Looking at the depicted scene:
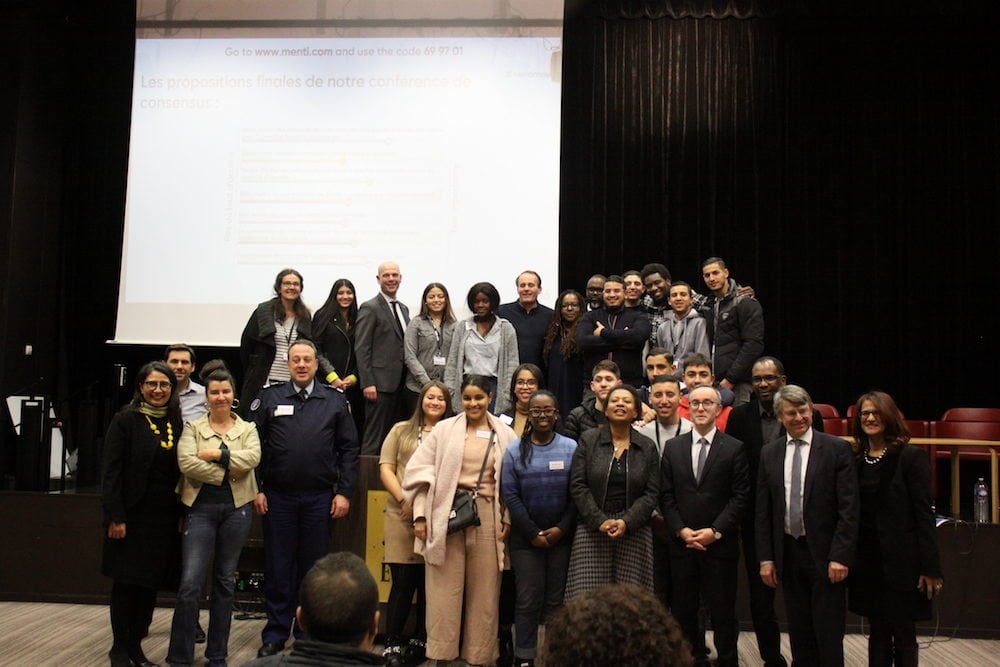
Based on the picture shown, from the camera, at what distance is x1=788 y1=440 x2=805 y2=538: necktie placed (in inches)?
137

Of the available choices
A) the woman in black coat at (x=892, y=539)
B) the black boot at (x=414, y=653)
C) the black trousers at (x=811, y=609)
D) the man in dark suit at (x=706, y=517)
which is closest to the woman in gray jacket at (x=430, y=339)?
the black boot at (x=414, y=653)

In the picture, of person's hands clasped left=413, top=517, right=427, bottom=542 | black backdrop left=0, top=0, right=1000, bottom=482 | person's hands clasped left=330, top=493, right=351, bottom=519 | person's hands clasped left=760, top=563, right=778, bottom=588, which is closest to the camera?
person's hands clasped left=760, top=563, right=778, bottom=588

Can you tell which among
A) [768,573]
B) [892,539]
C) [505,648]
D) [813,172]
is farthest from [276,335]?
[813,172]

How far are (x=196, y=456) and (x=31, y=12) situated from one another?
5.13m

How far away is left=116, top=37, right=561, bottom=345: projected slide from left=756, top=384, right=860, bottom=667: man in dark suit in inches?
137

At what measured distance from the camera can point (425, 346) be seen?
5266mm

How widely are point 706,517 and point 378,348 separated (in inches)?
97.3

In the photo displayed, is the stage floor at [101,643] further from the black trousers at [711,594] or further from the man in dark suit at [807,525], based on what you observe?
the man in dark suit at [807,525]

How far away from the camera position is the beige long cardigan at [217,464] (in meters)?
3.73

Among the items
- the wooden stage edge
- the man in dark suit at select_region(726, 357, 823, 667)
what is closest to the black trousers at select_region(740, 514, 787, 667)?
the man in dark suit at select_region(726, 357, 823, 667)

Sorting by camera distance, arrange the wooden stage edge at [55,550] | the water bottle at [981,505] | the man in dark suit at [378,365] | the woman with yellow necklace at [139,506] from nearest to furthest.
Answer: the woman with yellow necklace at [139,506] → the water bottle at [981,505] → the wooden stage edge at [55,550] → the man in dark suit at [378,365]

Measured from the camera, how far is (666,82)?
7.39 metres

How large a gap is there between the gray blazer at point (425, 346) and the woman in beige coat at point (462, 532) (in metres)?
1.23

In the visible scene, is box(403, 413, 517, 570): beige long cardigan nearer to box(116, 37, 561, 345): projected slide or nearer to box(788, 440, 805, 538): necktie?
box(788, 440, 805, 538): necktie
